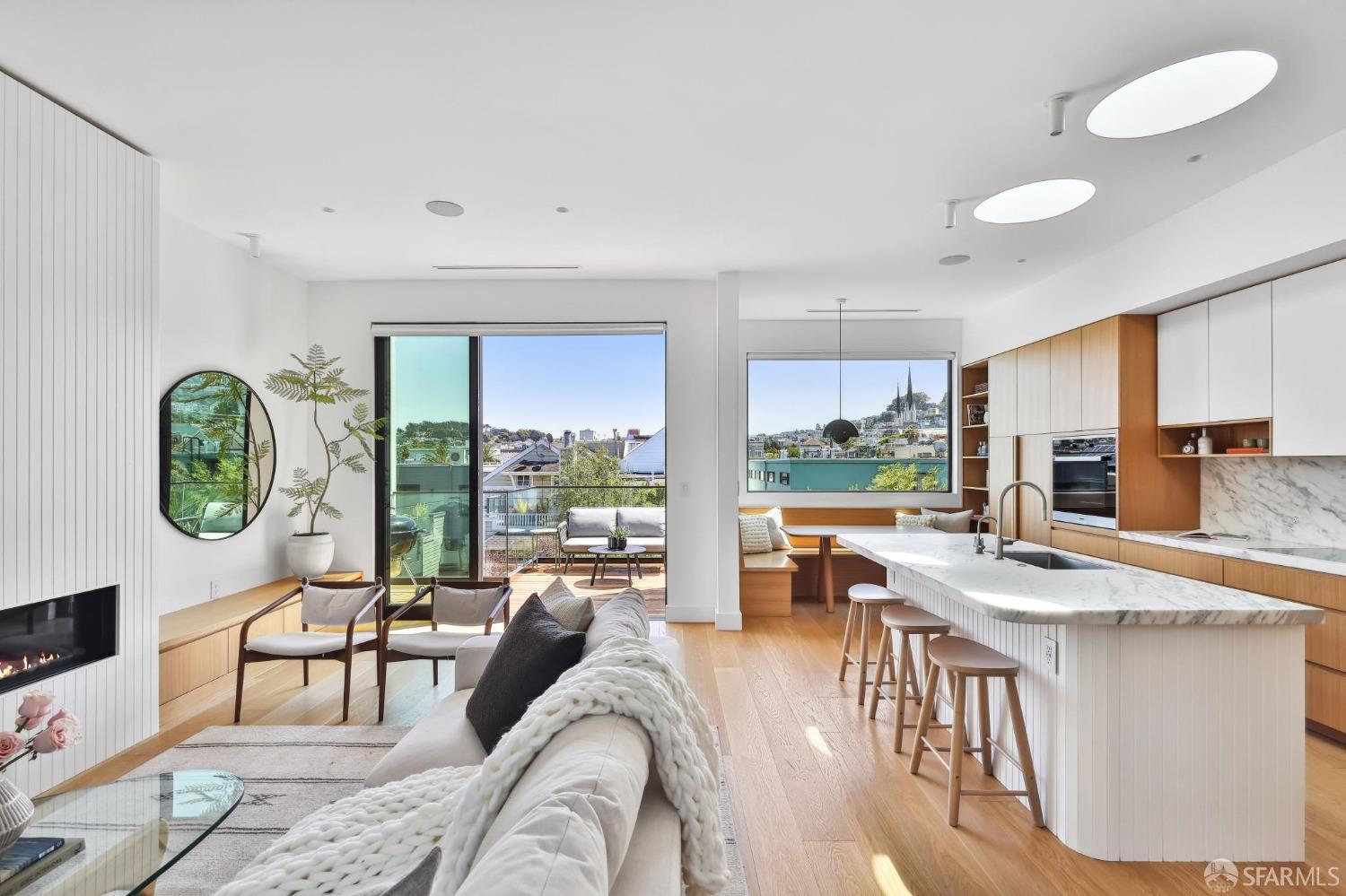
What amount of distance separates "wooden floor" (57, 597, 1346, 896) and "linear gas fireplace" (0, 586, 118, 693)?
1.62ft

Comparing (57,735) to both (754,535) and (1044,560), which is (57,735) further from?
(754,535)

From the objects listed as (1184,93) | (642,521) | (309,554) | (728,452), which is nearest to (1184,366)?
(1184,93)

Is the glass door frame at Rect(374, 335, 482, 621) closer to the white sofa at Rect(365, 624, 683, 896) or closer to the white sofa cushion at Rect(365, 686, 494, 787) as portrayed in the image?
the white sofa cushion at Rect(365, 686, 494, 787)

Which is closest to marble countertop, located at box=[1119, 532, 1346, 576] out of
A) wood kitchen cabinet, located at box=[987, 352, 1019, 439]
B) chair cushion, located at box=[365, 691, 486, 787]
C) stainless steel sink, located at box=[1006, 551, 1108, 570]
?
stainless steel sink, located at box=[1006, 551, 1108, 570]

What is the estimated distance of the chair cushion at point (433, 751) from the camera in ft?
6.07

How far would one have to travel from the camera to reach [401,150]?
291 centimetres

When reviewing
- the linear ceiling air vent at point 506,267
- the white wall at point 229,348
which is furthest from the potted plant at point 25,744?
the linear ceiling air vent at point 506,267

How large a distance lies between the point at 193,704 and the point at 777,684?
10.5 ft

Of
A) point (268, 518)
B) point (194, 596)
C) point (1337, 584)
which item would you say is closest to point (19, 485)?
point (194, 596)

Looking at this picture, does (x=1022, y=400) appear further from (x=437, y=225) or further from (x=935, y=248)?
(x=437, y=225)

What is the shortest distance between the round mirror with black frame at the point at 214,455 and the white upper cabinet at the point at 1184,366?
20.2 ft

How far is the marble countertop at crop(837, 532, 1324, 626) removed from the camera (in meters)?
1.96

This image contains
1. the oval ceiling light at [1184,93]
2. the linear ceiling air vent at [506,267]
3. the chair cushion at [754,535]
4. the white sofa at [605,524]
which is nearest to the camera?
the oval ceiling light at [1184,93]

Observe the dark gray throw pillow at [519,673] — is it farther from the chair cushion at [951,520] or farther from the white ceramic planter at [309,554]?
the chair cushion at [951,520]
